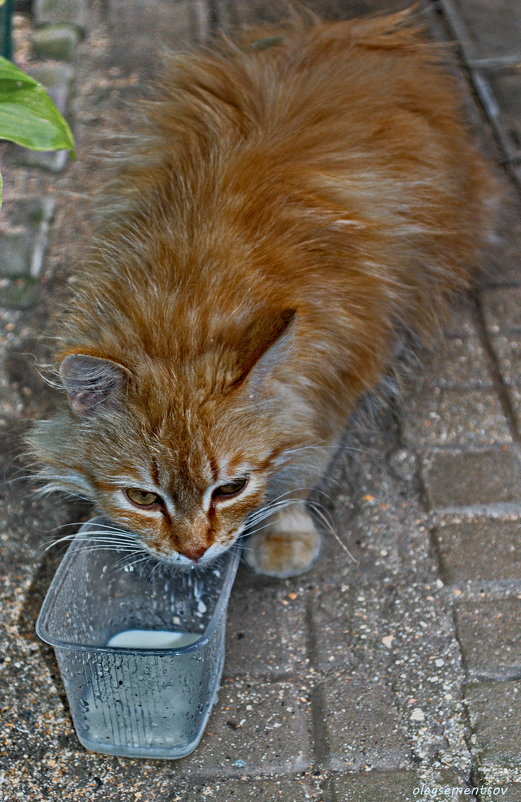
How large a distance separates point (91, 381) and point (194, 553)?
22.6 inches

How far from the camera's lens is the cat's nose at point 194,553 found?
2711mm

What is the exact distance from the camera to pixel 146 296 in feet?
8.97

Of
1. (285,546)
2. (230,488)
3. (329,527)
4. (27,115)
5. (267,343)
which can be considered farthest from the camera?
(329,527)

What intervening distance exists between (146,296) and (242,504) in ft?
2.16

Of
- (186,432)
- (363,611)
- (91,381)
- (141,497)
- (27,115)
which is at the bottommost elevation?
(363,611)

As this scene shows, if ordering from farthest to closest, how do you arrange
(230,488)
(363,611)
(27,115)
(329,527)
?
(329,527)
(363,611)
(230,488)
(27,115)

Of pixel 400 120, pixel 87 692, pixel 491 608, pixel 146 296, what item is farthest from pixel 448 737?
pixel 400 120

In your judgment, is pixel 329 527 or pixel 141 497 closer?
pixel 141 497

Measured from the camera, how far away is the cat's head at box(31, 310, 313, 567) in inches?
101

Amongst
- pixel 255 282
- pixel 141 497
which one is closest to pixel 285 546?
pixel 141 497

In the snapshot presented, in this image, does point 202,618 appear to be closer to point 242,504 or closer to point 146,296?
point 242,504

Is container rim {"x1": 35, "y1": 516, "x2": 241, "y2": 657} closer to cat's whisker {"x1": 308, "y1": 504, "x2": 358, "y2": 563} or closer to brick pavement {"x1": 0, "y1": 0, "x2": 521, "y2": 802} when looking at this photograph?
brick pavement {"x1": 0, "y1": 0, "x2": 521, "y2": 802}

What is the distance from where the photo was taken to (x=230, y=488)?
2.71 m

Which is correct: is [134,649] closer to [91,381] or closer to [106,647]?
[106,647]
